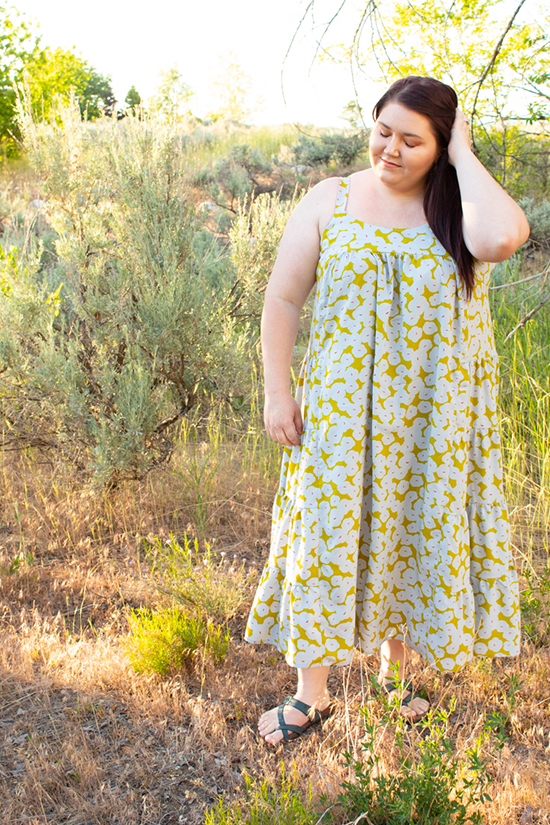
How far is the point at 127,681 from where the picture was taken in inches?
82.2

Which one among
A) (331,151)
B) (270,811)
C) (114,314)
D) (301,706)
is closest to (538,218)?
(331,151)

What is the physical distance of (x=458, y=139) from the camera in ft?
5.39

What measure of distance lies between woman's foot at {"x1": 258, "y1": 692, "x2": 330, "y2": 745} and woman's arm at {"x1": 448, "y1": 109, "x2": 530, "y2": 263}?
1365mm

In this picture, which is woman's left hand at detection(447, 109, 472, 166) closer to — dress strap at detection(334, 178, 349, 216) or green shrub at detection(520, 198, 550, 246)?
dress strap at detection(334, 178, 349, 216)

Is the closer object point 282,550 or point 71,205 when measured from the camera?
point 282,550

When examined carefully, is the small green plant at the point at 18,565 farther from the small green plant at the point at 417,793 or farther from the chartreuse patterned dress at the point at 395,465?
the small green plant at the point at 417,793

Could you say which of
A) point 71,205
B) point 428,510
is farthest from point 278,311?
point 71,205

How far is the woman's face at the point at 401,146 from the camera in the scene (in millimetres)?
1569

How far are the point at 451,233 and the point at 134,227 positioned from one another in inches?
83.1

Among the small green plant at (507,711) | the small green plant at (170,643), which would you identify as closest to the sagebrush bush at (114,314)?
the small green plant at (170,643)

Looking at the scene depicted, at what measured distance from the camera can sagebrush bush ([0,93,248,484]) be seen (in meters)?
3.06

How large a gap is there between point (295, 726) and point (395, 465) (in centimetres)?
87


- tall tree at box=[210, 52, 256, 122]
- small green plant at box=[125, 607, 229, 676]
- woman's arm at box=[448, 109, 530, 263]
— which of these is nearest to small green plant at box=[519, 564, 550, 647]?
small green plant at box=[125, 607, 229, 676]

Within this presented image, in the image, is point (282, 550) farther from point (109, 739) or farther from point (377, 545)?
point (109, 739)
